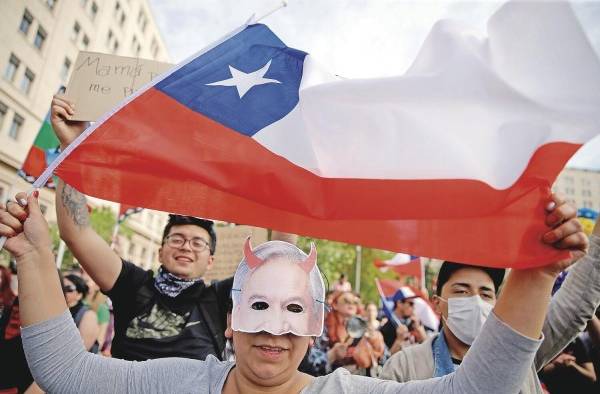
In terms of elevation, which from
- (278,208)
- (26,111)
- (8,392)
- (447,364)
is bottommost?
(8,392)

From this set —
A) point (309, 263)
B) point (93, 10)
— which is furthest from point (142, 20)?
point (309, 263)

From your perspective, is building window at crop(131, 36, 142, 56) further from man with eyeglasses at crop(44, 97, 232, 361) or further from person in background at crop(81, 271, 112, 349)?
man with eyeglasses at crop(44, 97, 232, 361)

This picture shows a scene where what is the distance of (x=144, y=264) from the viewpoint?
5506 centimetres

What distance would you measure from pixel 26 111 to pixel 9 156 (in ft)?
11.0

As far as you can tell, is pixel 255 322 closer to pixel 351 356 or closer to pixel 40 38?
pixel 351 356

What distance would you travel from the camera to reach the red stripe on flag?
170 cm

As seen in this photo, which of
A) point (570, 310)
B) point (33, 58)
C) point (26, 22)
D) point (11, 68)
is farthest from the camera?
point (33, 58)

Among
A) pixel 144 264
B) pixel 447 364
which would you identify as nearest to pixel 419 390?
pixel 447 364

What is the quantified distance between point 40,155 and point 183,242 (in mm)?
3888

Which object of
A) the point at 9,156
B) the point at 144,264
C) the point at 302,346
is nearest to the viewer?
the point at 302,346

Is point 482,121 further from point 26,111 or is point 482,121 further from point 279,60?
point 26,111

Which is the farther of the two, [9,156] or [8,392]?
[9,156]

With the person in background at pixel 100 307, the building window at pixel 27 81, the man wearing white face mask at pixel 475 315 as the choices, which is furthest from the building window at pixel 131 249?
the man wearing white face mask at pixel 475 315

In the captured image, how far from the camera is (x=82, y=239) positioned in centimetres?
266
